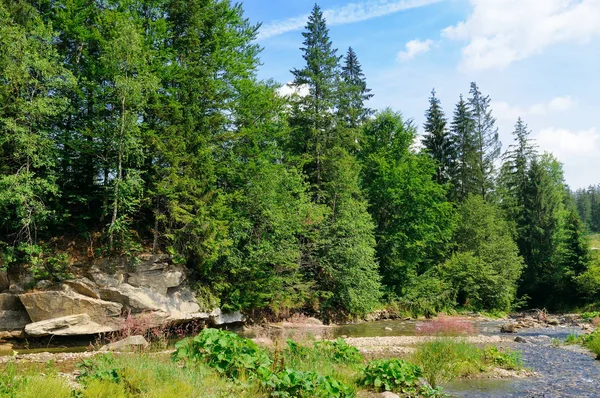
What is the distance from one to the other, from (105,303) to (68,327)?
58.6 inches

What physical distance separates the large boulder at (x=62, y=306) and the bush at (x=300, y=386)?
→ 1209 centimetres

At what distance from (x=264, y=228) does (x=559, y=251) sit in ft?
103

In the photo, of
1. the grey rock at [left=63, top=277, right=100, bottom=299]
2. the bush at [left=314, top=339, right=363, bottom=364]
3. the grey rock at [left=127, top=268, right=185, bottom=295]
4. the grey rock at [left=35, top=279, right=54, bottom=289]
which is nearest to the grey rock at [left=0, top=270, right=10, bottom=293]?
the grey rock at [left=35, top=279, right=54, bottom=289]

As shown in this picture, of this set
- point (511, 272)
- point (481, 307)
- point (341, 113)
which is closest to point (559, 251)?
point (511, 272)

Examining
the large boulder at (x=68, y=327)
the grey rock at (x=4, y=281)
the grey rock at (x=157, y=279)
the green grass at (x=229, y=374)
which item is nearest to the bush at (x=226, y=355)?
the green grass at (x=229, y=374)

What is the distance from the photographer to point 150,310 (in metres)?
16.9

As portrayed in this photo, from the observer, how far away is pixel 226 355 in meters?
6.92

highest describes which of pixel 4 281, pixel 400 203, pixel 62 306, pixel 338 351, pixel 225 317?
pixel 400 203

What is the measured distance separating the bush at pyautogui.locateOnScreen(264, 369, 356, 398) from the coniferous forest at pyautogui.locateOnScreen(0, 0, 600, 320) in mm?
12295

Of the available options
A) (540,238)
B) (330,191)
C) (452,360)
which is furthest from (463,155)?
(452,360)

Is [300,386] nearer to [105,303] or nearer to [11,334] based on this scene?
[105,303]

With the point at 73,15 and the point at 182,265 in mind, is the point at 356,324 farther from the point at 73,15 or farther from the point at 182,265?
the point at 73,15

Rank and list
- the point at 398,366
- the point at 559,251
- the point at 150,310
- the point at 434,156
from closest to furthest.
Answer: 1. the point at 398,366
2. the point at 150,310
3. the point at 559,251
4. the point at 434,156

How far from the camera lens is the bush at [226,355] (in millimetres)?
6781
